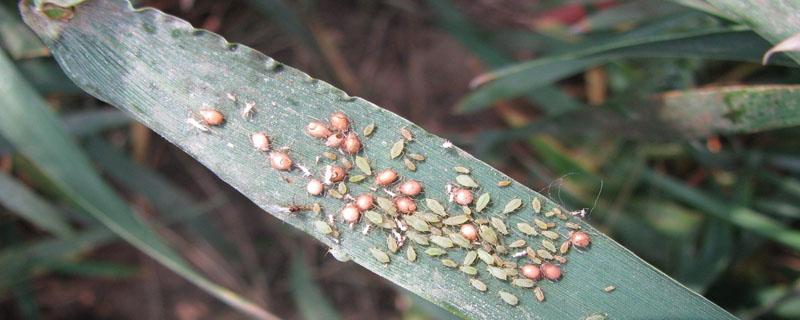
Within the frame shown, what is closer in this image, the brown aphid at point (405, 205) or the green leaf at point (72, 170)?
the brown aphid at point (405, 205)

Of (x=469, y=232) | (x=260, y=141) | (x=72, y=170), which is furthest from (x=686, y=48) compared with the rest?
(x=72, y=170)

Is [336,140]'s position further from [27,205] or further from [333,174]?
[27,205]

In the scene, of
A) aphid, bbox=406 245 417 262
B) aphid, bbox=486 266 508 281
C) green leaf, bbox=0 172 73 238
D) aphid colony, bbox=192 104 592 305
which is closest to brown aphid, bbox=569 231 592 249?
aphid colony, bbox=192 104 592 305

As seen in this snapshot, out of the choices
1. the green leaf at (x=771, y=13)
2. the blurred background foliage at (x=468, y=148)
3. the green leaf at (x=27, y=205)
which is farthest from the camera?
the green leaf at (x=27, y=205)

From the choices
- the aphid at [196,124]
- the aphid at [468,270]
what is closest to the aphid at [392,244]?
the aphid at [468,270]

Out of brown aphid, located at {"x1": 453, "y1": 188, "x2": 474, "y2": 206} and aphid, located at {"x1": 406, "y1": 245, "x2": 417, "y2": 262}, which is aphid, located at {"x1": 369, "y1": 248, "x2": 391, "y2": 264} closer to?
aphid, located at {"x1": 406, "y1": 245, "x2": 417, "y2": 262}

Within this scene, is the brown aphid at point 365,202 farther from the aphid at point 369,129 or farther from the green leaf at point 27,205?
the green leaf at point 27,205

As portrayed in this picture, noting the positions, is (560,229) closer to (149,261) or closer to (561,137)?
(561,137)
